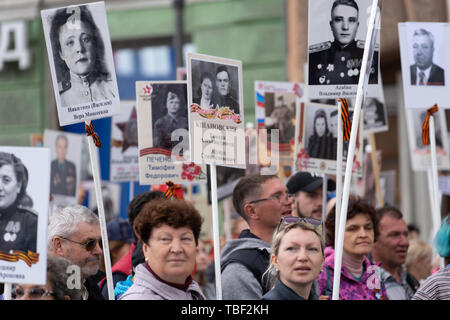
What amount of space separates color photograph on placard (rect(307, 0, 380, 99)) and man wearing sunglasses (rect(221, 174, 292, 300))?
1.88 feet

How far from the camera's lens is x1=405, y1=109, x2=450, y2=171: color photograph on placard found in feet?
20.9

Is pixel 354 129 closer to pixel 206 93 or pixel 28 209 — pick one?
pixel 206 93

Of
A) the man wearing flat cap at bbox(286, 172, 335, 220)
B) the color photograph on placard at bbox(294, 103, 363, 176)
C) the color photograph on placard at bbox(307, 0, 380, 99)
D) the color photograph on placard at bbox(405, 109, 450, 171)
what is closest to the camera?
the color photograph on placard at bbox(307, 0, 380, 99)

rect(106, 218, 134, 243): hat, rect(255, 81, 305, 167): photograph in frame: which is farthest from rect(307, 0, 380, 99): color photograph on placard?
rect(106, 218, 134, 243): hat

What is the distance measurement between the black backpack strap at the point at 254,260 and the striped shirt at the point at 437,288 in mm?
730

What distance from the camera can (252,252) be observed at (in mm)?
4152

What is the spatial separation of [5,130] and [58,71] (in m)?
9.15

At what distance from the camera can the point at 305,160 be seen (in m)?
5.24

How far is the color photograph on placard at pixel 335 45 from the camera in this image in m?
4.16

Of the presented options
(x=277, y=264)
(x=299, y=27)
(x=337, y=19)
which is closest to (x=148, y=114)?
(x=337, y=19)

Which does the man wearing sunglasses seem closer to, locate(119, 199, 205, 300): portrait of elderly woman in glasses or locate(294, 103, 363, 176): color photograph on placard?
locate(119, 199, 205, 300): portrait of elderly woman in glasses

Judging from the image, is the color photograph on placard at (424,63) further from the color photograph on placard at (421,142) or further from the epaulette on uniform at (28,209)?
the epaulette on uniform at (28,209)
